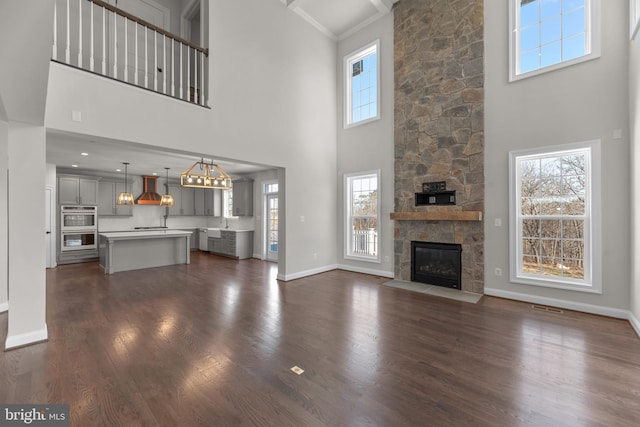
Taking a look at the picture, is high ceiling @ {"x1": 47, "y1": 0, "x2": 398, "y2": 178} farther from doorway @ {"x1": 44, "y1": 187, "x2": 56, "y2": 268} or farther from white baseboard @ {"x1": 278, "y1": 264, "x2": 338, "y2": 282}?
white baseboard @ {"x1": 278, "y1": 264, "x2": 338, "y2": 282}

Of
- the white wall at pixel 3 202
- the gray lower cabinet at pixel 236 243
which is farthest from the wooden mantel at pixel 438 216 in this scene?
the white wall at pixel 3 202

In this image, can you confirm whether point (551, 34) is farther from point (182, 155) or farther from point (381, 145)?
point (182, 155)

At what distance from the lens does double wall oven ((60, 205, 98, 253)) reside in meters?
6.97

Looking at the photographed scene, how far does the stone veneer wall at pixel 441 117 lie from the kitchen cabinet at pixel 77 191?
8.15 m

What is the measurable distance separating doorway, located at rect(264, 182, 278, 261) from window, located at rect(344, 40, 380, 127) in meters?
2.99

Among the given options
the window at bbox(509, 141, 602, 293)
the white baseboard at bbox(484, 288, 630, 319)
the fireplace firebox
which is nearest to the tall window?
the fireplace firebox

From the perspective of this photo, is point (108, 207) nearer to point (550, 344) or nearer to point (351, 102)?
point (351, 102)

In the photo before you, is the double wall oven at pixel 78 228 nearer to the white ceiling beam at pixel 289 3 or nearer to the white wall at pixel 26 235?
the white wall at pixel 26 235

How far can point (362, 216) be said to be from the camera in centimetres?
607

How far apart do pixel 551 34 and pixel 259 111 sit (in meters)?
4.56

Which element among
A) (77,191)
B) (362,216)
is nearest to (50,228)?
(77,191)

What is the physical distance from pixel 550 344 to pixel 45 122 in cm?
559

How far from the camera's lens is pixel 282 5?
5.33m

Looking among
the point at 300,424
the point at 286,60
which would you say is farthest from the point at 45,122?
the point at 286,60
